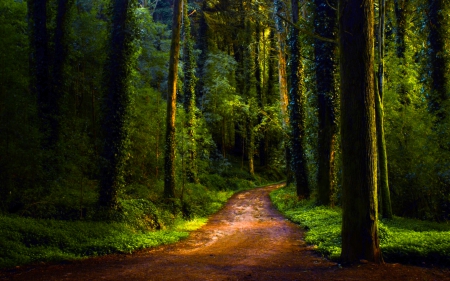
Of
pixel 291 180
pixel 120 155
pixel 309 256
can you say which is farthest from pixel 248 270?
pixel 291 180

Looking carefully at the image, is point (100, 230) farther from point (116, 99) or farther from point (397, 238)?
point (397, 238)

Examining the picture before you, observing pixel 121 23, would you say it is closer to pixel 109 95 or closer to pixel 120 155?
pixel 109 95

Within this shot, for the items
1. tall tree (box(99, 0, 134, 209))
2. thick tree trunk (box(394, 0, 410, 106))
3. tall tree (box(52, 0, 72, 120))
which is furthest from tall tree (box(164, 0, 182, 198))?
thick tree trunk (box(394, 0, 410, 106))

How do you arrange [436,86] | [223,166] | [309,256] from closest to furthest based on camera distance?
[309,256] < [436,86] < [223,166]

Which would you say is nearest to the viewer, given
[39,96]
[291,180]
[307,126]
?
[39,96]

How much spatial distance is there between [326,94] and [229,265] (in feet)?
32.0

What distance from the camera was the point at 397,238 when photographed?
7.22 metres

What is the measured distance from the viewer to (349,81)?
6.30 m

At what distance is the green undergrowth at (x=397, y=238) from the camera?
242 inches

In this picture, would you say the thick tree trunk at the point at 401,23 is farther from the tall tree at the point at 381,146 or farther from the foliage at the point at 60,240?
the foliage at the point at 60,240

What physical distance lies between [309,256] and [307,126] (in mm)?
10112

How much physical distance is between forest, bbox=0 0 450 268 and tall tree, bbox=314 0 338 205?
4cm

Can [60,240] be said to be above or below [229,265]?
above

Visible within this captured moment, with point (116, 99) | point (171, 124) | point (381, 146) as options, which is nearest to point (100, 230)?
point (116, 99)
